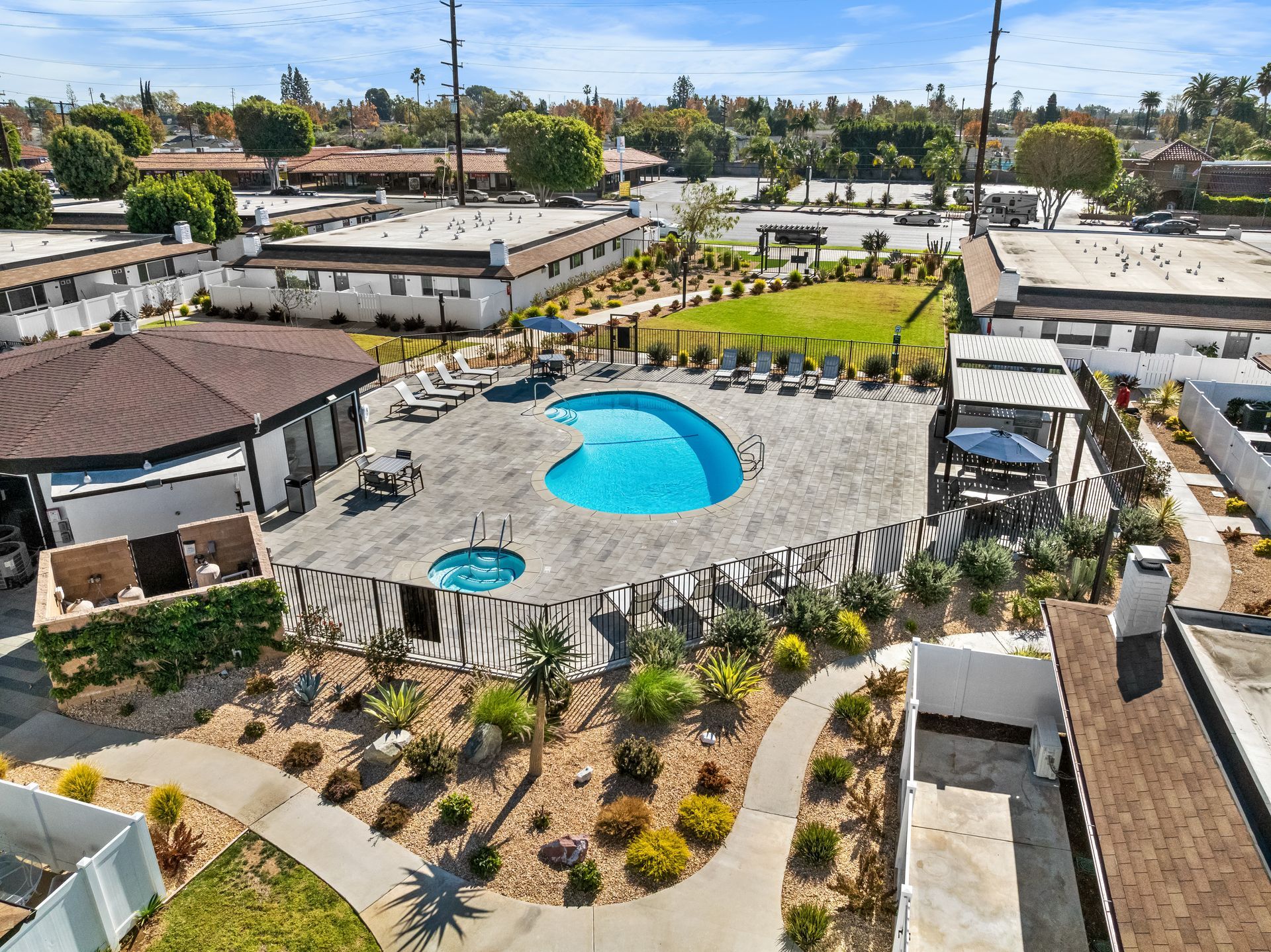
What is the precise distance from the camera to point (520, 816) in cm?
1173

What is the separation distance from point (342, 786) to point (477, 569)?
697 centimetres

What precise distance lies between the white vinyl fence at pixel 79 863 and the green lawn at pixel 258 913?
0.45 meters

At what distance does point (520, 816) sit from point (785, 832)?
3.68 m

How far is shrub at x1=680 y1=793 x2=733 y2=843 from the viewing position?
36.9ft

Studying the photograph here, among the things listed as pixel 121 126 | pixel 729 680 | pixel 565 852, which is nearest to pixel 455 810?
pixel 565 852

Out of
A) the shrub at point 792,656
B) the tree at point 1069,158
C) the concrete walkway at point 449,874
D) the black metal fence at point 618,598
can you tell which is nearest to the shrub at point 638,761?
the concrete walkway at point 449,874

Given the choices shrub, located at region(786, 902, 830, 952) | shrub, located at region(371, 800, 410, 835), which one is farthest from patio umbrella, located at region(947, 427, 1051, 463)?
shrub, located at region(371, 800, 410, 835)

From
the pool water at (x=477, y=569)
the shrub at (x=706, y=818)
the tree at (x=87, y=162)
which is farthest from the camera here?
the tree at (x=87, y=162)

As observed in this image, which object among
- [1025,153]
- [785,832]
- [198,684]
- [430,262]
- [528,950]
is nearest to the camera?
[528,950]

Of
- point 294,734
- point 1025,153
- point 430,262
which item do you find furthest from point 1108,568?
point 1025,153

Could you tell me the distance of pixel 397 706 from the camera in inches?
521

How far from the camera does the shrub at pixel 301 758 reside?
41.3 ft

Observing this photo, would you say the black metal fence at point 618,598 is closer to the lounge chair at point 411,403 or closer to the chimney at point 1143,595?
the chimney at point 1143,595

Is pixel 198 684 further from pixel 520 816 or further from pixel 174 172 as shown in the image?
pixel 174 172
